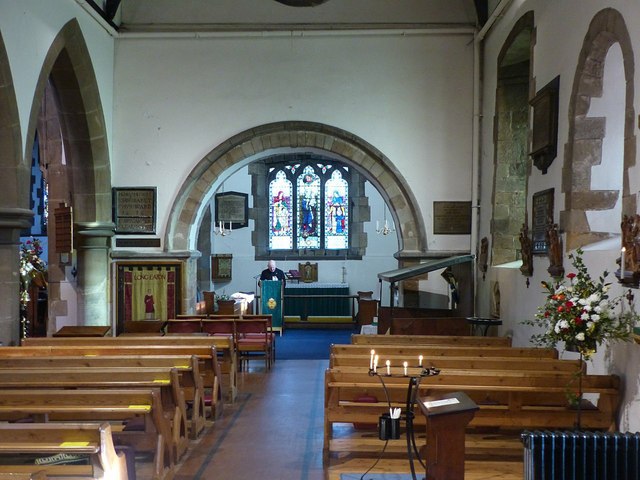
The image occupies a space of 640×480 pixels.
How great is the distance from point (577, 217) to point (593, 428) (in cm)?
211

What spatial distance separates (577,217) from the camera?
6.44 m

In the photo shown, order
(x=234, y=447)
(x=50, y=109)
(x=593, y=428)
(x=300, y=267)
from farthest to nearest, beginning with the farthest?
1. (x=300, y=267)
2. (x=50, y=109)
3. (x=234, y=447)
4. (x=593, y=428)

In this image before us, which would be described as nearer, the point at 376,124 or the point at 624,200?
the point at 624,200

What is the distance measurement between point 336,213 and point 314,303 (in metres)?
2.79

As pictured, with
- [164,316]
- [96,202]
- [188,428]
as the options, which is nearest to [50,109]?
[96,202]

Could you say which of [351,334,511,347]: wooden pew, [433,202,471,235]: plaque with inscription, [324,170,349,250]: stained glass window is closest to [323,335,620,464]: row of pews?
[351,334,511,347]: wooden pew

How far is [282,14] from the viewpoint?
10.9m

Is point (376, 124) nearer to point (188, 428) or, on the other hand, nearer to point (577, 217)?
point (577, 217)

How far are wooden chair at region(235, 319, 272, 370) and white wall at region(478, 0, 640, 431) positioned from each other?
10.0 ft

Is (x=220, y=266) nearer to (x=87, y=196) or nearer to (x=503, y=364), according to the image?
(x=87, y=196)

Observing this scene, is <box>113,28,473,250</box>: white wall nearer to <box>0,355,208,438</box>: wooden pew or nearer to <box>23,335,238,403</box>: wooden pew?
<box>23,335,238,403</box>: wooden pew

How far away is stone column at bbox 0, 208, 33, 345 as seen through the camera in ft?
24.0

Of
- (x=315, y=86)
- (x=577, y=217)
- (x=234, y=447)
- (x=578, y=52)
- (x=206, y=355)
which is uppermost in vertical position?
(x=315, y=86)

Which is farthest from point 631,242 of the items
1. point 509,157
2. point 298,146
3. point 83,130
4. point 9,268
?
point 83,130
